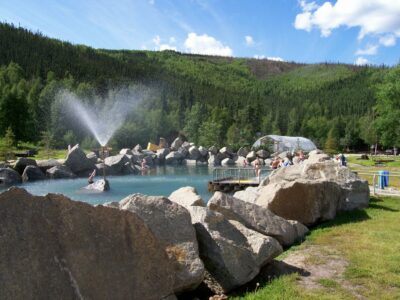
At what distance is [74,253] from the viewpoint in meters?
5.27

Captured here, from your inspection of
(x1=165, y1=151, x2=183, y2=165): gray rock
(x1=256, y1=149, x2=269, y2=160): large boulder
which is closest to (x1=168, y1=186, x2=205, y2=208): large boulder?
(x1=165, y1=151, x2=183, y2=165): gray rock

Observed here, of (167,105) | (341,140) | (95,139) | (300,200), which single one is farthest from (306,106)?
(300,200)

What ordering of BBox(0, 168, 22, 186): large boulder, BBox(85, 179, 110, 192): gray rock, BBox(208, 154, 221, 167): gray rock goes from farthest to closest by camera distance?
BBox(208, 154, 221, 167): gray rock → BBox(0, 168, 22, 186): large boulder → BBox(85, 179, 110, 192): gray rock

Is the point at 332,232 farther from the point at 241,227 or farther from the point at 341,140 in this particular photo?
the point at 341,140

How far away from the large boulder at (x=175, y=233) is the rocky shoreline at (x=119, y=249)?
0.05 feet

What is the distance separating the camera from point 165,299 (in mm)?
6051

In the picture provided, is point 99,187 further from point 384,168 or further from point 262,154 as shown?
point 262,154

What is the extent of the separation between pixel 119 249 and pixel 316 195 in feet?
31.3

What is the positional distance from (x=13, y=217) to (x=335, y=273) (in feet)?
20.1

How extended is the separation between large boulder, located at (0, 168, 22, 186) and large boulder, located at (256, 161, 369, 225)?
25.9 metres

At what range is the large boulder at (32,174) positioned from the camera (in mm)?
37531

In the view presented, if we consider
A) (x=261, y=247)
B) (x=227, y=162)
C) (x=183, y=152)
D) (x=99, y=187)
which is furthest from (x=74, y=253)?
(x=183, y=152)

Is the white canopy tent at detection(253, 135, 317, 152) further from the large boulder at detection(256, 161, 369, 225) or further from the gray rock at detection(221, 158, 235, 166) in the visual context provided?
the large boulder at detection(256, 161, 369, 225)

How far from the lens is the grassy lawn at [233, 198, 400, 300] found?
7.19 metres
